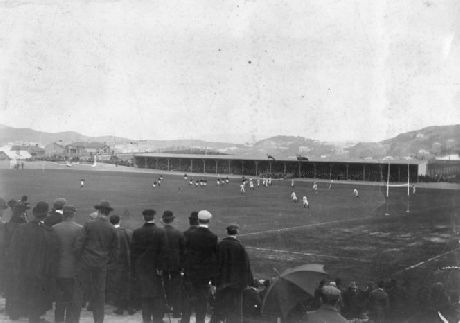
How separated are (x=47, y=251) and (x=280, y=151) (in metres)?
75.2

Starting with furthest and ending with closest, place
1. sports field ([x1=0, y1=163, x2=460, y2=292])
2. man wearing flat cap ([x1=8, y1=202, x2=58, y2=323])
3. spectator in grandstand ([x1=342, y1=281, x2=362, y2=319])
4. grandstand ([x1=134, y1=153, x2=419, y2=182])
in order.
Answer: grandstand ([x1=134, y1=153, x2=419, y2=182]) → sports field ([x1=0, y1=163, x2=460, y2=292]) → spectator in grandstand ([x1=342, y1=281, x2=362, y2=319]) → man wearing flat cap ([x1=8, y1=202, x2=58, y2=323])

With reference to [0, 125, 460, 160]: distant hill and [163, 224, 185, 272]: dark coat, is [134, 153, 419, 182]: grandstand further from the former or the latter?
[163, 224, 185, 272]: dark coat

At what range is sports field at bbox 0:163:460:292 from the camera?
14.6 meters

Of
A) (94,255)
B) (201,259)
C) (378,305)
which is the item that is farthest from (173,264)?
(378,305)

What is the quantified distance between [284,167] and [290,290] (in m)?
63.1

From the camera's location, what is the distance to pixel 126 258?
7.79 m

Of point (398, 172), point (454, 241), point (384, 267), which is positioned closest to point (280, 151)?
point (398, 172)

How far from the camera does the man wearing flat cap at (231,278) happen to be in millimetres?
6531

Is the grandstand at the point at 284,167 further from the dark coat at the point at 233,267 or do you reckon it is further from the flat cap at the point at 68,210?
the dark coat at the point at 233,267

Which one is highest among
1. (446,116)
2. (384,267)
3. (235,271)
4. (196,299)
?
(446,116)

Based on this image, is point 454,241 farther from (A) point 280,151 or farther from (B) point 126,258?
(A) point 280,151

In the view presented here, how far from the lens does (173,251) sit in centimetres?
707

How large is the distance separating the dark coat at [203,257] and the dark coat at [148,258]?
542 mm

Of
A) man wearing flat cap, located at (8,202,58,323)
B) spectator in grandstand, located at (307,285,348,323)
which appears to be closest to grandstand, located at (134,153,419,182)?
man wearing flat cap, located at (8,202,58,323)
